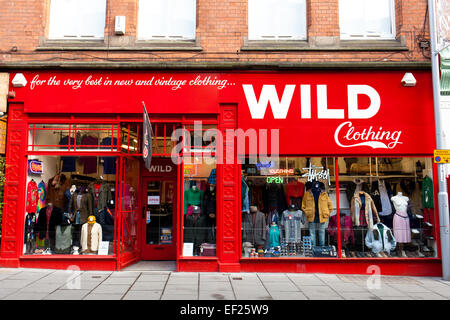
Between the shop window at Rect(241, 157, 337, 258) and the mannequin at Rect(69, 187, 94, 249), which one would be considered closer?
the shop window at Rect(241, 157, 337, 258)

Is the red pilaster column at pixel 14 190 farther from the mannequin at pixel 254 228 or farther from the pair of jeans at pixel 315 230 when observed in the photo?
the pair of jeans at pixel 315 230

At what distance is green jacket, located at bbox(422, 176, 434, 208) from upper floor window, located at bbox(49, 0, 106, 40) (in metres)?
8.90

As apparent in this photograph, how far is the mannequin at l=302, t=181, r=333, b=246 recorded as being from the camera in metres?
9.04

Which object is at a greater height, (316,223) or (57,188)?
(57,188)

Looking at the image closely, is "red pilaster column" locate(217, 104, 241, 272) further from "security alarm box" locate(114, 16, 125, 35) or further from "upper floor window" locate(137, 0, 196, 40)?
"security alarm box" locate(114, 16, 125, 35)

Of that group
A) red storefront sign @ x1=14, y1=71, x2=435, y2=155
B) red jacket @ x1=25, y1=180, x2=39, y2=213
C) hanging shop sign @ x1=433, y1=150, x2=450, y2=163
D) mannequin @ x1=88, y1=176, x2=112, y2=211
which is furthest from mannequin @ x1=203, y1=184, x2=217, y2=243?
hanging shop sign @ x1=433, y1=150, x2=450, y2=163

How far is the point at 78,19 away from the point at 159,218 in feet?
18.6

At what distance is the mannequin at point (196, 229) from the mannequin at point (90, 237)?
2136 millimetres

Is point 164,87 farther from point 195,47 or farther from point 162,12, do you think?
point 162,12

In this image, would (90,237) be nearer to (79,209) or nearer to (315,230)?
(79,209)

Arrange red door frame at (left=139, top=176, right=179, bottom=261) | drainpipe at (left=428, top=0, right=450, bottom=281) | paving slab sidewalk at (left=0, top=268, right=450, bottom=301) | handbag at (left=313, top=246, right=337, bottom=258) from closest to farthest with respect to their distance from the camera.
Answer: paving slab sidewalk at (left=0, top=268, right=450, bottom=301)
drainpipe at (left=428, top=0, right=450, bottom=281)
handbag at (left=313, top=246, right=337, bottom=258)
red door frame at (left=139, top=176, right=179, bottom=261)

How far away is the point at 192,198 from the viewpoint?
908 cm

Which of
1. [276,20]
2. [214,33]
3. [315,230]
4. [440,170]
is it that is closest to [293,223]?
[315,230]

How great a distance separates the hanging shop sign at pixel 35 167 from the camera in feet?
29.9
